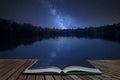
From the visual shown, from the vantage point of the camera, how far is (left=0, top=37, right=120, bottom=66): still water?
3.46 m

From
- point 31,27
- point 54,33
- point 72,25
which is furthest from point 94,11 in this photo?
point 31,27

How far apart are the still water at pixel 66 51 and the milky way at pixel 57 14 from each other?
0.28 metres

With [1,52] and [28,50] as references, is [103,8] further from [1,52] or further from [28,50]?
[1,52]

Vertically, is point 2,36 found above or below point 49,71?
above

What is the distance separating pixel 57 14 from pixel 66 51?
602 millimetres

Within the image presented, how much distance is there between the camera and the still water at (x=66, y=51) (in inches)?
136

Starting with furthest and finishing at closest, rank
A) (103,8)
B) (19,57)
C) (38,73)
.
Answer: (103,8)
(19,57)
(38,73)

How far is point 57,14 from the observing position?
3.68 meters

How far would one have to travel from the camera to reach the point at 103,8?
3.72 m

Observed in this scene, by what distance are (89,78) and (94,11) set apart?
1918 millimetres

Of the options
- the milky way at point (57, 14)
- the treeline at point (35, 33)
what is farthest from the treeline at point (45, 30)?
the milky way at point (57, 14)

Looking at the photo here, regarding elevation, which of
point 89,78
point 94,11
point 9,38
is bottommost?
point 89,78

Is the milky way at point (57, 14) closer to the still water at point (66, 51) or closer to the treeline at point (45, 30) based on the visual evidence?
the treeline at point (45, 30)

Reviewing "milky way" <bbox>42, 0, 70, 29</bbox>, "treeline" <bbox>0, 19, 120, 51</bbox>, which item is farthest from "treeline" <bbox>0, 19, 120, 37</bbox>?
"milky way" <bbox>42, 0, 70, 29</bbox>
